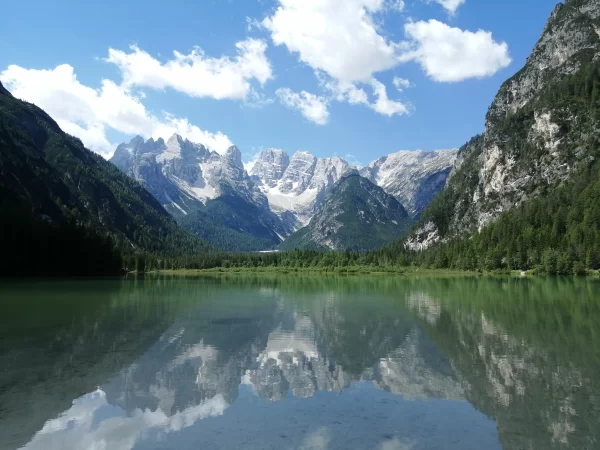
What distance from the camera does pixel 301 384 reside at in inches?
852

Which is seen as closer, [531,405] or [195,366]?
[531,405]

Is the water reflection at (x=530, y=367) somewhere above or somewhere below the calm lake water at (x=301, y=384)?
above

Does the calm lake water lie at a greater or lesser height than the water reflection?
lesser

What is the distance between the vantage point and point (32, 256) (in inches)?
4670

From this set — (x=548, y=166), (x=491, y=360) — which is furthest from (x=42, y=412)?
(x=548, y=166)

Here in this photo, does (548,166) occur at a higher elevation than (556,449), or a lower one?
higher

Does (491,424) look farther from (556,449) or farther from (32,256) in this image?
(32,256)

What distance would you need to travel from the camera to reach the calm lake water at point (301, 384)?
14.8 metres

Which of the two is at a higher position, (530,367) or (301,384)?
(530,367)

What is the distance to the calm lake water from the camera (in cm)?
1480

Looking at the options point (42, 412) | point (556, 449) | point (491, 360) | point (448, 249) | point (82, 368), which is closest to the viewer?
point (556, 449)

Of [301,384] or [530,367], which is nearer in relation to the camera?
[301,384]

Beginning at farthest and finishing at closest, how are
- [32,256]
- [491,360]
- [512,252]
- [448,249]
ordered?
[448,249], [512,252], [32,256], [491,360]

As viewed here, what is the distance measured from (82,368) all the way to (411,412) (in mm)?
15803
